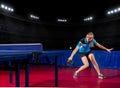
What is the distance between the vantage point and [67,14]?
18.3m

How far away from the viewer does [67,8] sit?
17984mm

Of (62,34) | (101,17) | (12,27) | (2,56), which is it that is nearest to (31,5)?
(12,27)

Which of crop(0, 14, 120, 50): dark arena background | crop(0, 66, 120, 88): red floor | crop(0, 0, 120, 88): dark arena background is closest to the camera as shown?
crop(0, 66, 120, 88): red floor

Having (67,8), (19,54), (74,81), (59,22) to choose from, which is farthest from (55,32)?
(19,54)

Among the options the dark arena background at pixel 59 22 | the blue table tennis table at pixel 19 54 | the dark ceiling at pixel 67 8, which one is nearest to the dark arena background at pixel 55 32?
the dark arena background at pixel 59 22

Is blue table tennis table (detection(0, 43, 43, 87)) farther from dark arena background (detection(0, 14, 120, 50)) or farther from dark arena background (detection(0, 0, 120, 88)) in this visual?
dark arena background (detection(0, 0, 120, 88))

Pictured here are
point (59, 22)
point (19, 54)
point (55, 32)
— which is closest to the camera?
point (19, 54)

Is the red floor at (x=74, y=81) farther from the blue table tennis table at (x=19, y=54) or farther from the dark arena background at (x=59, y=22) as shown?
the dark arena background at (x=59, y=22)

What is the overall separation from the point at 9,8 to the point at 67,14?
5044 mm

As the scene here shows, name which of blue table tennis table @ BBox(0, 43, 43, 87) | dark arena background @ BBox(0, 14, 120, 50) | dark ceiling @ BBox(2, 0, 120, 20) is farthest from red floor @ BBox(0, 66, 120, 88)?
dark ceiling @ BBox(2, 0, 120, 20)

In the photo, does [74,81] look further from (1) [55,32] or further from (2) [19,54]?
(1) [55,32]

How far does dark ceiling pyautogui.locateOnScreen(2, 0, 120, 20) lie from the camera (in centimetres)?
1664

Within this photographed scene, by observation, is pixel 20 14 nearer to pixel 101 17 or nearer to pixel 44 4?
pixel 44 4

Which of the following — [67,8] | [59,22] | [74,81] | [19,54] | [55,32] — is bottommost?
[74,81]
